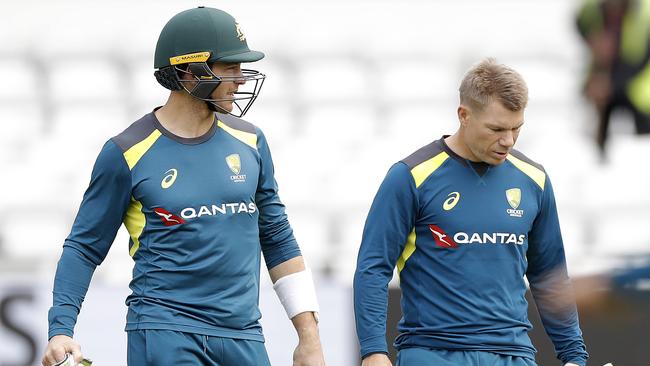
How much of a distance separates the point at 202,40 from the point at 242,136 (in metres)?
0.32

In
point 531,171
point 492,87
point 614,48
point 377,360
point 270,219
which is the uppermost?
point 492,87

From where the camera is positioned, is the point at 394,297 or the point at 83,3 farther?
the point at 83,3

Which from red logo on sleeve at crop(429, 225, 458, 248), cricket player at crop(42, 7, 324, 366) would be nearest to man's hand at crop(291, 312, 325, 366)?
cricket player at crop(42, 7, 324, 366)

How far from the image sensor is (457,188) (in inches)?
164

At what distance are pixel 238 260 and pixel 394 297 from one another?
213cm

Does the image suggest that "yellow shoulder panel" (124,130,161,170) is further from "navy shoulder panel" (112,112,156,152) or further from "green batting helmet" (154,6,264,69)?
"green batting helmet" (154,6,264,69)

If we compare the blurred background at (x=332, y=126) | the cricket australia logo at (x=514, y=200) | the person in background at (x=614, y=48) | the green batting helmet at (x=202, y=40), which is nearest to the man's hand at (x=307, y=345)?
the cricket australia logo at (x=514, y=200)

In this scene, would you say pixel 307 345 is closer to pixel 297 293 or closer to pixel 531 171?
pixel 297 293

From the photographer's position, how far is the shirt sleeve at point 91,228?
400cm

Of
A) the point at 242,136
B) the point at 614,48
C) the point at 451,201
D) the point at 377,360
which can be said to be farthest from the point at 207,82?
the point at 614,48

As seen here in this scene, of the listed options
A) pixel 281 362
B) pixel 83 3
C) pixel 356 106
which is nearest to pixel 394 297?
pixel 281 362

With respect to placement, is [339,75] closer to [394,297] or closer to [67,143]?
[67,143]

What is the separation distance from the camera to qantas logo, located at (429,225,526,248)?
4.12 m

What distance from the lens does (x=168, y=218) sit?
3.98m
